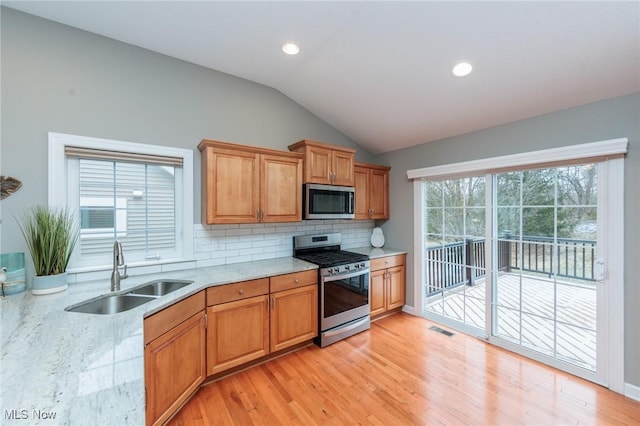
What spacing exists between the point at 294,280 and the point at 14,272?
209 centimetres

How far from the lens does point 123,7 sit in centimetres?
199

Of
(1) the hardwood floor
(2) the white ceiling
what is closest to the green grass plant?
(1) the hardwood floor

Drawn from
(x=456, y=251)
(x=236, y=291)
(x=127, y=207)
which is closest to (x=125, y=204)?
(x=127, y=207)

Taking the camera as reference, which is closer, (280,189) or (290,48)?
(290,48)

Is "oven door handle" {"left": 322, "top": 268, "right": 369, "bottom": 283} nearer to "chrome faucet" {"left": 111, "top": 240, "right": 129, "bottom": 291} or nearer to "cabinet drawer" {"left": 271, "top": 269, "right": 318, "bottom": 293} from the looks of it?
"cabinet drawer" {"left": 271, "top": 269, "right": 318, "bottom": 293}

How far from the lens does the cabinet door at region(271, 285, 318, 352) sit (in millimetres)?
2605

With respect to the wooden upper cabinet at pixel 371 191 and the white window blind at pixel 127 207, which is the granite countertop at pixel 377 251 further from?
the white window blind at pixel 127 207

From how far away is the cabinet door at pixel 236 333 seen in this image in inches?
88.8

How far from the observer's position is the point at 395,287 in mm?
3727

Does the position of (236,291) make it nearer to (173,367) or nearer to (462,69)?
(173,367)

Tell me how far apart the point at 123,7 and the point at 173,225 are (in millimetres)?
1819

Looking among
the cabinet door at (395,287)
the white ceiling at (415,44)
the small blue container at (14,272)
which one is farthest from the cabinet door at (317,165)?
the small blue container at (14,272)

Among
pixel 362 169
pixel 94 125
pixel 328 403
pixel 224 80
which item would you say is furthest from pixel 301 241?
pixel 94 125

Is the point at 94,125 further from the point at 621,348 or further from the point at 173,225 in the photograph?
the point at 621,348
